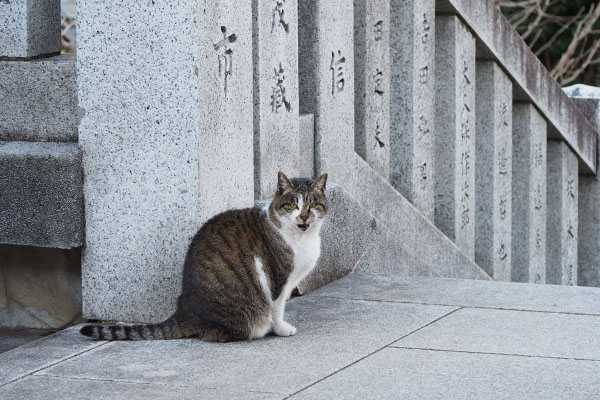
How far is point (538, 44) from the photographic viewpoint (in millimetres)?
16781

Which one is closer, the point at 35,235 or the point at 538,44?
the point at 35,235

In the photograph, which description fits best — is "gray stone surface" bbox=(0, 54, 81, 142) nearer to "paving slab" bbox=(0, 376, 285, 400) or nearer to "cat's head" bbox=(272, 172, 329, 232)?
"cat's head" bbox=(272, 172, 329, 232)

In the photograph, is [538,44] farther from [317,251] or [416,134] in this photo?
[317,251]

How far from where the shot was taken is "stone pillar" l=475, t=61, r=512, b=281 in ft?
27.8

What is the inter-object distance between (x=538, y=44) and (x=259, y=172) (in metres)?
12.0

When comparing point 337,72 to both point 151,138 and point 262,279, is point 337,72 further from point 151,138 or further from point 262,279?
point 262,279

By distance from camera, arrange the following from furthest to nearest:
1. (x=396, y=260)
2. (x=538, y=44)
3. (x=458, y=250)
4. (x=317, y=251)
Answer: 1. (x=538, y=44)
2. (x=458, y=250)
3. (x=396, y=260)
4. (x=317, y=251)

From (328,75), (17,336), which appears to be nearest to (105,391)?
(17,336)

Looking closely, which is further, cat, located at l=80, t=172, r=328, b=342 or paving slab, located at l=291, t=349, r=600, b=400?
cat, located at l=80, t=172, r=328, b=342

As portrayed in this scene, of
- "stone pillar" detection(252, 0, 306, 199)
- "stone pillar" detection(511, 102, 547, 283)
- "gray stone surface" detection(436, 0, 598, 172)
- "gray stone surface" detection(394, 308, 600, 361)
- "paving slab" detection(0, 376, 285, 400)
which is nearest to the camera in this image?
"paving slab" detection(0, 376, 285, 400)

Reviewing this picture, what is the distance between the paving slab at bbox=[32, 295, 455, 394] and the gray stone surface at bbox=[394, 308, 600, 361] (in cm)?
14

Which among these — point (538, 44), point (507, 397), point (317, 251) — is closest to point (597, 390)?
point (507, 397)

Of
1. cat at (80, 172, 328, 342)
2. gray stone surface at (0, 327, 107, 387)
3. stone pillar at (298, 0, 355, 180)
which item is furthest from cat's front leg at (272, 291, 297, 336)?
stone pillar at (298, 0, 355, 180)

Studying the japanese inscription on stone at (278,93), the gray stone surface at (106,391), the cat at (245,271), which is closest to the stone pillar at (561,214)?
the japanese inscription on stone at (278,93)
